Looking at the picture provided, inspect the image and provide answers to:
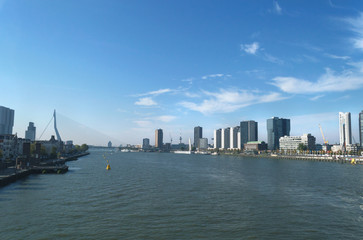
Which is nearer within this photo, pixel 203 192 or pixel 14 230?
pixel 14 230

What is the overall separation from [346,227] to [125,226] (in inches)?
762

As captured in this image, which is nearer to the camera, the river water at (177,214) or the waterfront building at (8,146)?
the river water at (177,214)

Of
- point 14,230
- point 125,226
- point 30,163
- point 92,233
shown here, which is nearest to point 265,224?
point 125,226

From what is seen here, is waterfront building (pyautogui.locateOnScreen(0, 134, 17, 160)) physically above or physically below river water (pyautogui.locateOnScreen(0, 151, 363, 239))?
above

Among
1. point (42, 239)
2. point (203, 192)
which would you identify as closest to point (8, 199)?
point (42, 239)

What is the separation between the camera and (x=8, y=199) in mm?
30906

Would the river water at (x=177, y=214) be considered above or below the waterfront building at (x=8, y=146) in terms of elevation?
below

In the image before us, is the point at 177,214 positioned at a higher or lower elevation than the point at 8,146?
lower

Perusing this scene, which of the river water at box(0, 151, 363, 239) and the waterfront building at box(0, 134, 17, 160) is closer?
the river water at box(0, 151, 363, 239)

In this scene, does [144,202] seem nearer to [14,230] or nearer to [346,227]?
[14,230]

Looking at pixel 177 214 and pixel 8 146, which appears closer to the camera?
pixel 177 214

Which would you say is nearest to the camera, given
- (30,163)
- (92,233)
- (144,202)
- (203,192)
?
(92,233)

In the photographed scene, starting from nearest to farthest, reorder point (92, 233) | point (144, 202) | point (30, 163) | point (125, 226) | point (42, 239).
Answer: point (42, 239), point (92, 233), point (125, 226), point (144, 202), point (30, 163)

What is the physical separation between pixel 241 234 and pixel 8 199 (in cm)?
2869
